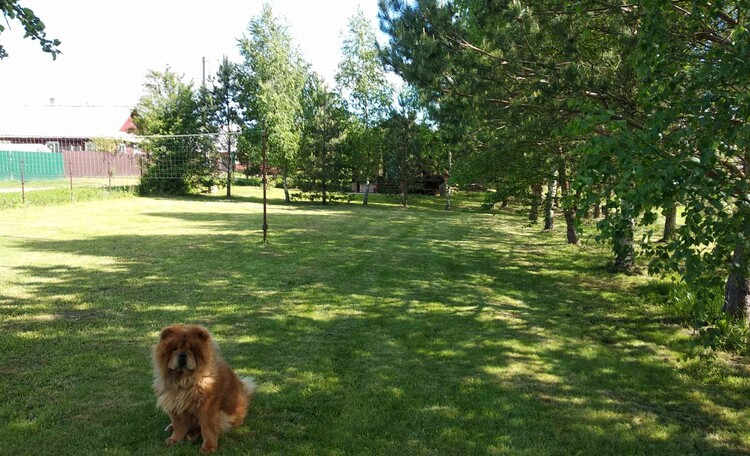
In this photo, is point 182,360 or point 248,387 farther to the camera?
point 248,387

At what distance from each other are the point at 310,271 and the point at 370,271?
121 cm

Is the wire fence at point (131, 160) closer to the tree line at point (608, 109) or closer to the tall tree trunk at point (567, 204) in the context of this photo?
the tall tree trunk at point (567, 204)

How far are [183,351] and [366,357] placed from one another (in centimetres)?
220

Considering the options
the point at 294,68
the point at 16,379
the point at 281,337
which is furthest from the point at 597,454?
the point at 294,68

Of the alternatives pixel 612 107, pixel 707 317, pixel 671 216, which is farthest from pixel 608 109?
pixel 612 107

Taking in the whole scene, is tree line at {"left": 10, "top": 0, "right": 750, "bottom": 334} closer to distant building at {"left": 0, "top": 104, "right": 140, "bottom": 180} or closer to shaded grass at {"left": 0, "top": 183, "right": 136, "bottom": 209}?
shaded grass at {"left": 0, "top": 183, "right": 136, "bottom": 209}

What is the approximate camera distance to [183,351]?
10.5 feet

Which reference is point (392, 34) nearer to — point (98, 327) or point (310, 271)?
point (310, 271)

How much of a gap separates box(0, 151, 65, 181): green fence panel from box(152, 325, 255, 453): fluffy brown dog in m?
30.1

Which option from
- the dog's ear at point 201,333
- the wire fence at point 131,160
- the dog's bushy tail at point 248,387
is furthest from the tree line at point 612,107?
the wire fence at point 131,160

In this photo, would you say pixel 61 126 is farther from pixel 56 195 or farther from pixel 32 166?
pixel 56 195

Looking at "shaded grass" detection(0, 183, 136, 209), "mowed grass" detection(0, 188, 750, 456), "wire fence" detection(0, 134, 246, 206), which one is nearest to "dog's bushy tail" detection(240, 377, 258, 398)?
"mowed grass" detection(0, 188, 750, 456)

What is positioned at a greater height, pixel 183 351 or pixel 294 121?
pixel 294 121

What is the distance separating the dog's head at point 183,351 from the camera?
10.5 feet
